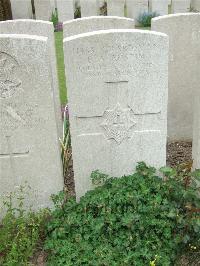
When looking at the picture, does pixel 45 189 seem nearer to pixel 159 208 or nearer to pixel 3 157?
pixel 3 157

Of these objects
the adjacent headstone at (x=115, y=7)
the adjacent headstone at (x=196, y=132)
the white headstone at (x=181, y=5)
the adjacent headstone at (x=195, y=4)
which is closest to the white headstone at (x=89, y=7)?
the adjacent headstone at (x=115, y=7)

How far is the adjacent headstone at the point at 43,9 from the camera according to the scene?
11648mm

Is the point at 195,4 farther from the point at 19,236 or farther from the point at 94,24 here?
the point at 19,236

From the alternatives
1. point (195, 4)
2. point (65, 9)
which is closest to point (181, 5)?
point (195, 4)

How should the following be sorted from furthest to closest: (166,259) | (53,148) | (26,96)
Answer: (53,148), (26,96), (166,259)

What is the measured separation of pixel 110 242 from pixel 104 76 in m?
1.37

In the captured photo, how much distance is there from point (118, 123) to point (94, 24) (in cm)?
145

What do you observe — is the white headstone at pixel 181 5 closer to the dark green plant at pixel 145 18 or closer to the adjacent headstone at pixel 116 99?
the dark green plant at pixel 145 18

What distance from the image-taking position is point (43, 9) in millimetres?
11750

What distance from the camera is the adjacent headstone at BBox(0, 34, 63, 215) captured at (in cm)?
309

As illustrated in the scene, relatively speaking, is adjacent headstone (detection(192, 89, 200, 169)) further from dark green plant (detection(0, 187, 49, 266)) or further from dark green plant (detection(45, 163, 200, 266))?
dark green plant (detection(0, 187, 49, 266))

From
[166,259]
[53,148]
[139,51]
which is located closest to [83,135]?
[53,148]

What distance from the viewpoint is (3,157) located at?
3.55 meters

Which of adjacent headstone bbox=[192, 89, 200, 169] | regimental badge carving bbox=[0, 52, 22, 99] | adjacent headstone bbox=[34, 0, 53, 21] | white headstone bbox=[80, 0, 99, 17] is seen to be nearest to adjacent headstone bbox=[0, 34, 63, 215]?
regimental badge carving bbox=[0, 52, 22, 99]
